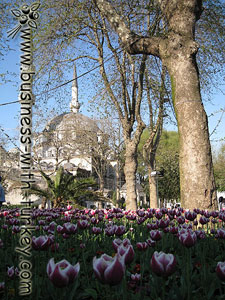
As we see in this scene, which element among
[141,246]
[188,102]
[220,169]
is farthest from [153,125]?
[220,169]

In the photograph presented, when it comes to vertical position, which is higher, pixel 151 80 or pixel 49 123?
pixel 49 123

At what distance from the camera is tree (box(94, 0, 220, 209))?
499 centimetres

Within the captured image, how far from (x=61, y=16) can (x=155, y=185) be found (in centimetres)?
874

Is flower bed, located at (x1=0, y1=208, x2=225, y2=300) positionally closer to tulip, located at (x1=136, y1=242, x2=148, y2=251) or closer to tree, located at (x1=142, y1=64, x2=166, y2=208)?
tulip, located at (x1=136, y1=242, x2=148, y2=251)

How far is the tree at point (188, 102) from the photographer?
4.99m

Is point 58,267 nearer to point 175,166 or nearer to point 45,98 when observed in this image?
point 45,98

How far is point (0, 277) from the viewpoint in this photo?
200 cm

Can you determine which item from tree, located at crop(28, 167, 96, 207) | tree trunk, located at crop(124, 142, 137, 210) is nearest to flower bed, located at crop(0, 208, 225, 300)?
tree trunk, located at crop(124, 142, 137, 210)

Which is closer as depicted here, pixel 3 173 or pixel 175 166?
pixel 175 166

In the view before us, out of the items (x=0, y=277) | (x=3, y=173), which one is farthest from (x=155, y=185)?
(x=3, y=173)

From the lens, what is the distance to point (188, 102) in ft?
17.2

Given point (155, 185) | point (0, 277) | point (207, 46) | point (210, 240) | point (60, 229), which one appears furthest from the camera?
point (155, 185)

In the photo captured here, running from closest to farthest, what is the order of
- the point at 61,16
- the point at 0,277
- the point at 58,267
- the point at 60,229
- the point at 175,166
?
the point at 58,267 < the point at 0,277 < the point at 60,229 < the point at 61,16 < the point at 175,166

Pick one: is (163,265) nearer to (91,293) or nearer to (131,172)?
(91,293)
